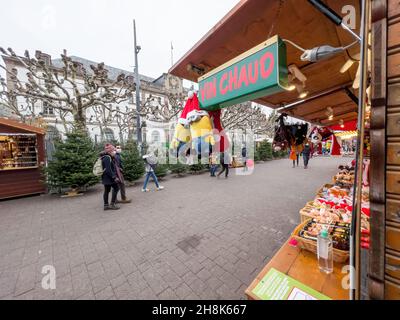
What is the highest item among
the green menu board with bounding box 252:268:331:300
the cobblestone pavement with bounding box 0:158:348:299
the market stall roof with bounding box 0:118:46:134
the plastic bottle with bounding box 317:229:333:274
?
the market stall roof with bounding box 0:118:46:134

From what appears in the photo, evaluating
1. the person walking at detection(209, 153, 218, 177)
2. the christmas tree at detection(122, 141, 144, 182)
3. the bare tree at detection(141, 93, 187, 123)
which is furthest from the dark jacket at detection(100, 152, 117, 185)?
the bare tree at detection(141, 93, 187, 123)

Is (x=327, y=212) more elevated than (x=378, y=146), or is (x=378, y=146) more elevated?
(x=378, y=146)

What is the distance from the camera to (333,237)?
1684mm

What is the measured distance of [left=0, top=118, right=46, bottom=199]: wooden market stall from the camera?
6.48 metres

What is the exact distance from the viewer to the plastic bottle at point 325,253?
1489mm

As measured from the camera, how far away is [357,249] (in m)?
1.04

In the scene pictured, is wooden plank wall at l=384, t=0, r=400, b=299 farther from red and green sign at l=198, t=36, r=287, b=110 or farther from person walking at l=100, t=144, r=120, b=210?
person walking at l=100, t=144, r=120, b=210

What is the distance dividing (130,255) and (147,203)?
2926 mm

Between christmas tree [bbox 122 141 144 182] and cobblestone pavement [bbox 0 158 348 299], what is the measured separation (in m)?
2.59

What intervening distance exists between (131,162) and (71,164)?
8.07 ft

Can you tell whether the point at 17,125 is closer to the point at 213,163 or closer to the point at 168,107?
the point at 213,163

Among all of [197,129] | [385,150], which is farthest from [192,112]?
[385,150]
